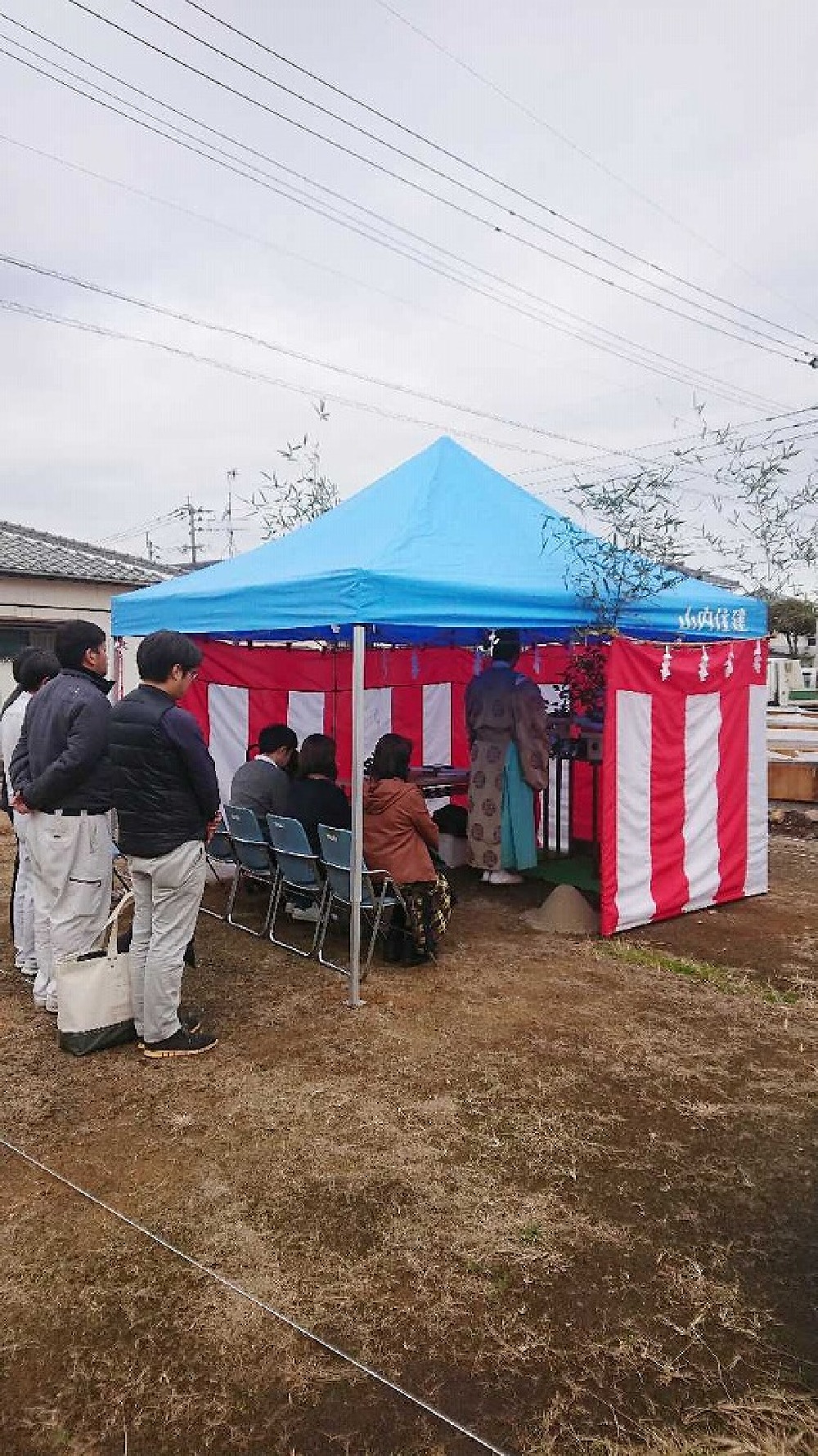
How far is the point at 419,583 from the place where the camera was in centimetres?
404

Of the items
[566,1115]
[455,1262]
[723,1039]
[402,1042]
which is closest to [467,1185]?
[455,1262]

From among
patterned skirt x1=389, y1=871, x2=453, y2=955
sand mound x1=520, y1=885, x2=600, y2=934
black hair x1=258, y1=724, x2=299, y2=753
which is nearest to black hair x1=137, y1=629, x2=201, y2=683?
patterned skirt x1=389, y1=871, x2=453, y2=955

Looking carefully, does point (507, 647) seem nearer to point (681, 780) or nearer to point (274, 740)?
point (681, 780)

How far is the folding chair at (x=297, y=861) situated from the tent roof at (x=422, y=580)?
0.96 meters

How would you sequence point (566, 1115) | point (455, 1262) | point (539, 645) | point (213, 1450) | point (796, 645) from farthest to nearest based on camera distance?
point (796, 645), point (539, 645), point (566, 1115), point (455, 1262), point (213, 1450)

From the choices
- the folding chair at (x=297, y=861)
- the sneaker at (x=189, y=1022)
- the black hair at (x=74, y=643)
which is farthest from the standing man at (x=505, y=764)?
the black hair at (x=74, y=643)

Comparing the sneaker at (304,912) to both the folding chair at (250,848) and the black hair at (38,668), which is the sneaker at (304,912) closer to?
the folding chair at (250,848)

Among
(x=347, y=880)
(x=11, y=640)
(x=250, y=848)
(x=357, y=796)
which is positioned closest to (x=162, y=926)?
(x=357, y=796)

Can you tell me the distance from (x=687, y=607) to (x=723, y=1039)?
2.58 m

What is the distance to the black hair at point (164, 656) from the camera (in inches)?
130

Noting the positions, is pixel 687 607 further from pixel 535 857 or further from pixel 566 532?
pixel 535 857

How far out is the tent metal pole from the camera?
12.5 feet

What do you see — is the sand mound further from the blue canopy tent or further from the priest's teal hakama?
the blue canopy tent

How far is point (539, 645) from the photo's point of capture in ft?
25.3
